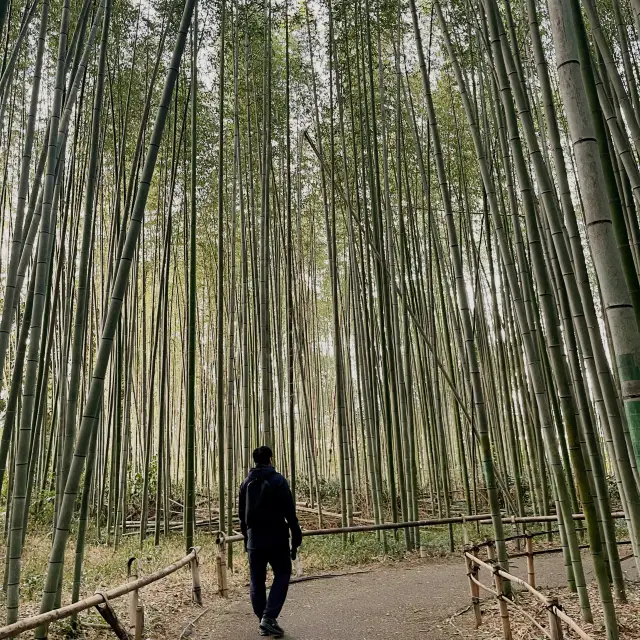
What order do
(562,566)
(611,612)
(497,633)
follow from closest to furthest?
(611,612) < (497,633) < (562,566)

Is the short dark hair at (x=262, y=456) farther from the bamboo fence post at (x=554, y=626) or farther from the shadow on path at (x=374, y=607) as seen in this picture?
the bamboo fence post at (x=554, y=626)

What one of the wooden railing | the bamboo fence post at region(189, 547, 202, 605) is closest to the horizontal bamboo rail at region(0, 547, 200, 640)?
the bamboo fence post at region(189, 547, 202, 605)

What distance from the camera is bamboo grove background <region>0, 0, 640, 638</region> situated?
2.16 metres

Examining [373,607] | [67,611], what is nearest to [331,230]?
[373,607]

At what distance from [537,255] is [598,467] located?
922 mm

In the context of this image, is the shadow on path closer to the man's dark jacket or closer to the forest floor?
the forest floor

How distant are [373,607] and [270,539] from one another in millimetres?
1124

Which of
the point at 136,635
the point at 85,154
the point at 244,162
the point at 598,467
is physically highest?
the point at 244,162

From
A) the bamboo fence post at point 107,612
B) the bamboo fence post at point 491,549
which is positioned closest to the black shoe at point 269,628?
the bamboo fence post at point 107,612

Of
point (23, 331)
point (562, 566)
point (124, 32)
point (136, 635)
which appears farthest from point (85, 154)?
point (562, 566)

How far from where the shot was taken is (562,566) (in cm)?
449

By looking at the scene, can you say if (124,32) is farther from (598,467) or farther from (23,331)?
(598,467)

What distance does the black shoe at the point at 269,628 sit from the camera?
2777 millimetres

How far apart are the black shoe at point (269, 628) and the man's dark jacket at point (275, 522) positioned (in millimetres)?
362
